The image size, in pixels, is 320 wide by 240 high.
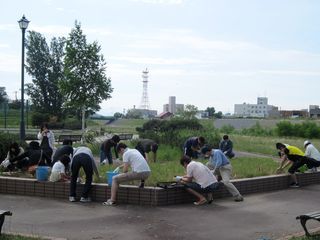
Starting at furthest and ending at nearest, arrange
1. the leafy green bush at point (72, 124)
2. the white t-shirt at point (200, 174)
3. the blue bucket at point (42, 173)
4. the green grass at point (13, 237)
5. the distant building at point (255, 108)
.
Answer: the distant building at point (255, 108), the leafy green bush at point (72, 124), the blue bucket at point (42, 173), the white t-shirt at point (200, 174), the green grass at point (13, 237)

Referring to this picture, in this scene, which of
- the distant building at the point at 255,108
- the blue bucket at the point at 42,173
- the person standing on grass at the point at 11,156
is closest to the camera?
the blue bucket at the point at 42,173

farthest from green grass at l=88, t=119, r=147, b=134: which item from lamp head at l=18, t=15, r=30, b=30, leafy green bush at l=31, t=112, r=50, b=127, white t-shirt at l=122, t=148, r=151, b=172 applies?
white t-shirt at l=122, t=148, r=151, b=172

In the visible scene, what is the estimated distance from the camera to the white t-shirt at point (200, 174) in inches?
408

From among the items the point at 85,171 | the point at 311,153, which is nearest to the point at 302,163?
the point at 311,153

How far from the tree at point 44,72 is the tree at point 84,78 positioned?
25.3m

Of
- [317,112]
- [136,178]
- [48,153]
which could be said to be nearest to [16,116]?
[48,153]

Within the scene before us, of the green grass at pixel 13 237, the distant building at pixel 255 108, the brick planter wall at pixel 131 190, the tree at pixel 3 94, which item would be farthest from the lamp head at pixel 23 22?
the distant building at pixel 255 108

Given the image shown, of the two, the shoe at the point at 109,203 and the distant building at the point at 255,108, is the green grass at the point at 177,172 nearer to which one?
the shoe at the point at 109,203

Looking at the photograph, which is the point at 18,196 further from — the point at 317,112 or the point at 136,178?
the point at 317,112

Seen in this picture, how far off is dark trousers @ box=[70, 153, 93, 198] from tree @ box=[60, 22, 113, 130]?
2095cm

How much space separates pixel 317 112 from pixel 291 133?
70.5 m

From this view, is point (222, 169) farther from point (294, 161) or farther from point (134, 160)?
point (294, 161)

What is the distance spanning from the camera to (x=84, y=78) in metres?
31.4

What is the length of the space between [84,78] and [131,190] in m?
21.9
